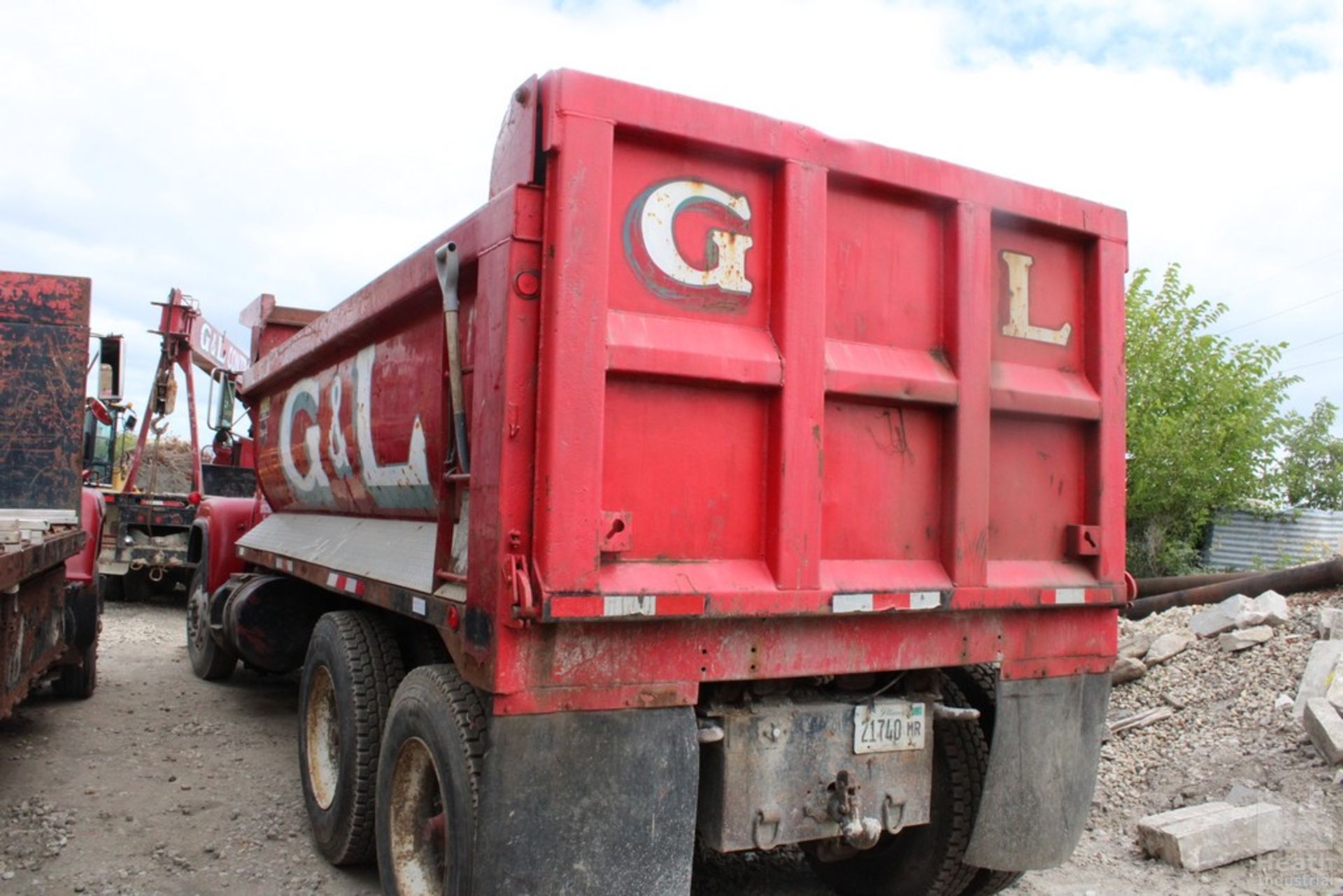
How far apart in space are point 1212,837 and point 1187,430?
9.89 metres

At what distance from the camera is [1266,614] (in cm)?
697

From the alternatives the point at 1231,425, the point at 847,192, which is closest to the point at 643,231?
the point at 847,192

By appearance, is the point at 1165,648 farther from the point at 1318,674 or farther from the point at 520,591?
the point at 520,591

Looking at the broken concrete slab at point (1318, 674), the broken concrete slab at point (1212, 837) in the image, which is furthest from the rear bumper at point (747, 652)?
the broken concrete slab at point (1318, 674)

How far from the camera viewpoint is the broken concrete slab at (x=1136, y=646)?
694cm

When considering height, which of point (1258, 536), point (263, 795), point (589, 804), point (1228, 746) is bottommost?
point (263, 795)

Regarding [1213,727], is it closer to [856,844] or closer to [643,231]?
[856,844]

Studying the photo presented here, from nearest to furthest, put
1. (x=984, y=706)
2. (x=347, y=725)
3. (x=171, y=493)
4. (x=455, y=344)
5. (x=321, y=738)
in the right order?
1. (x=455, y=344)
2. (x=984, y=706)
3. (x=347, y=725)
4. (x=321, y=738)
5. (x=171, y=493)

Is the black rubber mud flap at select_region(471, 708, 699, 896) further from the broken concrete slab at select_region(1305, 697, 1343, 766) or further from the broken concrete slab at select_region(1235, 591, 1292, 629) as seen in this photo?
the broken concrete slab at select_region(1235, 591, 1292, 629)

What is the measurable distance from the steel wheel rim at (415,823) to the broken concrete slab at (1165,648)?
5.21m

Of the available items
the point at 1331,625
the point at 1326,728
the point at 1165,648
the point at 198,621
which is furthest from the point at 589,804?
the point at 198,621

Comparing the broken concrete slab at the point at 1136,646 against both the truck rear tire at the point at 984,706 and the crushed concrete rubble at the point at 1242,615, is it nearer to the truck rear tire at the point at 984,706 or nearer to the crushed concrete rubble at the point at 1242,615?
the crushed concrete rubble at the point at 1242,615

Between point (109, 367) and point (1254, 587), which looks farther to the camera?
point (1254, 587)

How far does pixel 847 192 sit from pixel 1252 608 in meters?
5.48
